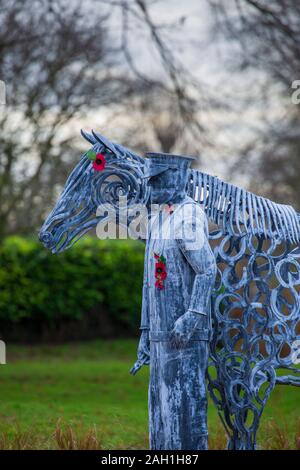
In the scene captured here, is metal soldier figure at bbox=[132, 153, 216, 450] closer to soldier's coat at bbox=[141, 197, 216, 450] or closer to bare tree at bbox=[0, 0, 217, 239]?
soldier's coat at bbox=[141, 197, 216, 450]

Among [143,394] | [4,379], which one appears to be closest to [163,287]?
[143,394]

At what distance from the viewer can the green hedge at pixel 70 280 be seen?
1576 cm

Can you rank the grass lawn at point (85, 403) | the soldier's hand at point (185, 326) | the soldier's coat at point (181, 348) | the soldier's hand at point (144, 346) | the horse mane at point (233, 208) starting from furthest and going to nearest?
1. the grass lawn at point (85, 403)
2. the horse mane at point (233, 208)
3. the soldier's hand at point (144, 346)
4. the soldier's coat at point (181, 348)
5. the soldier's hand at point (185, 326)

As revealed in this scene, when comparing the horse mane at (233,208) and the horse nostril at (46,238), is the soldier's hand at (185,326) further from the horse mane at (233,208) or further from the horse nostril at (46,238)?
the horse nostril at (46,238)

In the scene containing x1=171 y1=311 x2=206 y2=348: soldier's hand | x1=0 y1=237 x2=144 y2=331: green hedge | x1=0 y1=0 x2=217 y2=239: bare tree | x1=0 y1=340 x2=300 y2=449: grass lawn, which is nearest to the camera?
x1=171 y1=311 x2=206 y2=348: soldier's hand

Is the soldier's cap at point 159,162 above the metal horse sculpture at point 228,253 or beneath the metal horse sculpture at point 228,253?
above

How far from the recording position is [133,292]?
17.3m

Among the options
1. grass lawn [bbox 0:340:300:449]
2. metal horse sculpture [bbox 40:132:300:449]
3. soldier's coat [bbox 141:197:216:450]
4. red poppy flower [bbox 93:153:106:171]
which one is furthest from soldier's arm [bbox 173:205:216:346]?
grass lawn [bbox 0:340:300:449]

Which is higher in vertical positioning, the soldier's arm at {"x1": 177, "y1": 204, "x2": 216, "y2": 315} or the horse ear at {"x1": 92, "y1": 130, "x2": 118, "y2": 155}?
the horse ear at {"x1": 92, "y1": 130, "x2": 118, "y2": 155}

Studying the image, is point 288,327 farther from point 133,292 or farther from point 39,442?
point 133,292

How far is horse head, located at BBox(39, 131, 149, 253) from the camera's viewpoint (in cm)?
577

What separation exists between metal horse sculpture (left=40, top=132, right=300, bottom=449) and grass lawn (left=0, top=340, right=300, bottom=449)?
1150 mm

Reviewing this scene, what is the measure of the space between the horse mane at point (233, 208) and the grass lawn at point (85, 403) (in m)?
1.88

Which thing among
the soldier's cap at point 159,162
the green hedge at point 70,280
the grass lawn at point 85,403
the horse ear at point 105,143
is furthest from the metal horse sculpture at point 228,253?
the green hedge at point 70,280
